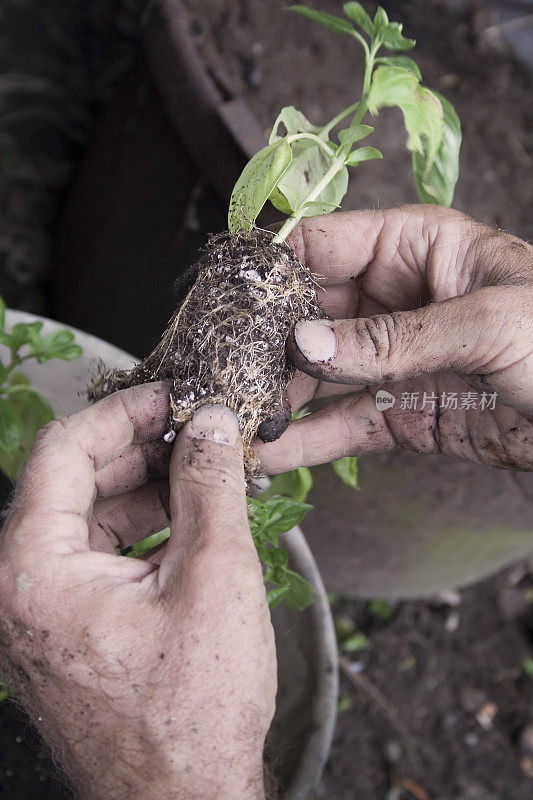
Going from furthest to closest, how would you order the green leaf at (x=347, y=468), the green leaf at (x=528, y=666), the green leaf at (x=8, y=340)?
1. the green leaf at (x=528, y=666)
2. the green leaf at (x=347, y=468)
3. the green leaf at (x=8, y=340)

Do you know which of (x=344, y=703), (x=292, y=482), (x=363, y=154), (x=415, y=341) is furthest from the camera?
(x=344, y=703)

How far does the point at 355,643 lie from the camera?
6.50 feet

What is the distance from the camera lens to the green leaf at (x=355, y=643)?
197 cm

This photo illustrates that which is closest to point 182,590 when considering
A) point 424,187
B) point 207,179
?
point 424,187

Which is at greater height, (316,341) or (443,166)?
(443,166)

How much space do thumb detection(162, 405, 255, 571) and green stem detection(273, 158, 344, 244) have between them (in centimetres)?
30

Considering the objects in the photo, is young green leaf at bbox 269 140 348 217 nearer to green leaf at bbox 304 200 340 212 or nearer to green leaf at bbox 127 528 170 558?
green leaf at bbox 304 200 340 212

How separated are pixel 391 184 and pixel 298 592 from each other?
118 centimetres

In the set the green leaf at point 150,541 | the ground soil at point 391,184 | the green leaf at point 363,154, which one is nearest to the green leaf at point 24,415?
the green leaf at point 150,541

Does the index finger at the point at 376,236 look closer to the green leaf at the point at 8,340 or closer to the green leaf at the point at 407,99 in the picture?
the green leaf at the point at 407,99

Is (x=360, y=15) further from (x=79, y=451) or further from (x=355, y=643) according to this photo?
(x=355, y=643)

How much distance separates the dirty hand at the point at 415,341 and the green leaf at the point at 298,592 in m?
0.17

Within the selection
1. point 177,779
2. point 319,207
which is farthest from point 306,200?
point 177,779

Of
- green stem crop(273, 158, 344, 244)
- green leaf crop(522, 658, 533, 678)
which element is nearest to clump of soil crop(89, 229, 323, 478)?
green stem crop(273, 158, 344, 244)
